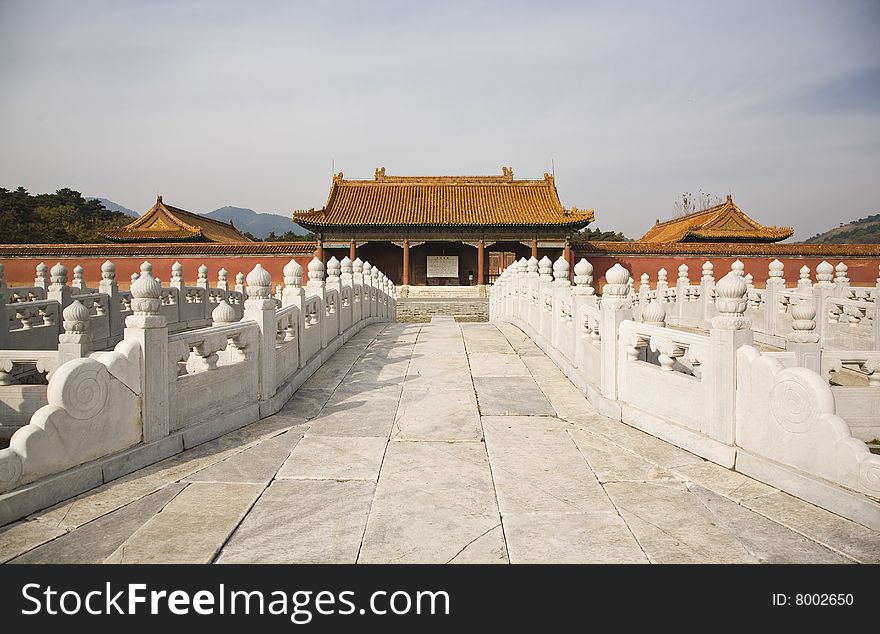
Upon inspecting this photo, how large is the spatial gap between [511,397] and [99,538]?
379 cm

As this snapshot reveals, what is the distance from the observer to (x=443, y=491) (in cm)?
331

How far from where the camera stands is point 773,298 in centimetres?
1073

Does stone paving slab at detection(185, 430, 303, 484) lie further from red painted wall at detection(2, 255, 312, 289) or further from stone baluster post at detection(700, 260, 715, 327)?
red painted wall at detection(2, 255, 312, 289)

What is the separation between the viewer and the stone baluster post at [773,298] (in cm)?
1068

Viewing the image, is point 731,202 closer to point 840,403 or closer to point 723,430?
point 840,403

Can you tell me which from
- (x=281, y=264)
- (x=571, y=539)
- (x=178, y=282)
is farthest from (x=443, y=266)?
(x=571, y=539)

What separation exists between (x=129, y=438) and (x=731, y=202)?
29209 mm

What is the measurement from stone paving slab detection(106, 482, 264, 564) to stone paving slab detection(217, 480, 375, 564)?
74mm

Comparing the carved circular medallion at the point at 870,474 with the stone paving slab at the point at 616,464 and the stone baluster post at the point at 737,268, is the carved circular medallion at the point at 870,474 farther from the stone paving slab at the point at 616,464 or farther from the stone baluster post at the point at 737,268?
the stone baluster post at the point at 737,268

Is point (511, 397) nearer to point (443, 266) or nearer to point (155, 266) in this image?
point (443, 266)

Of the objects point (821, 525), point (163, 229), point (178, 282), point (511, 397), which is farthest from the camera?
point (163, 229)

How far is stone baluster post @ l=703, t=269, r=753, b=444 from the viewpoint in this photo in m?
3.65

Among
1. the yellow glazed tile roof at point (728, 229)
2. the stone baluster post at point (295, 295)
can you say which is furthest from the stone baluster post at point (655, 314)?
the yellow glazed tile roof at point (728, 229)
